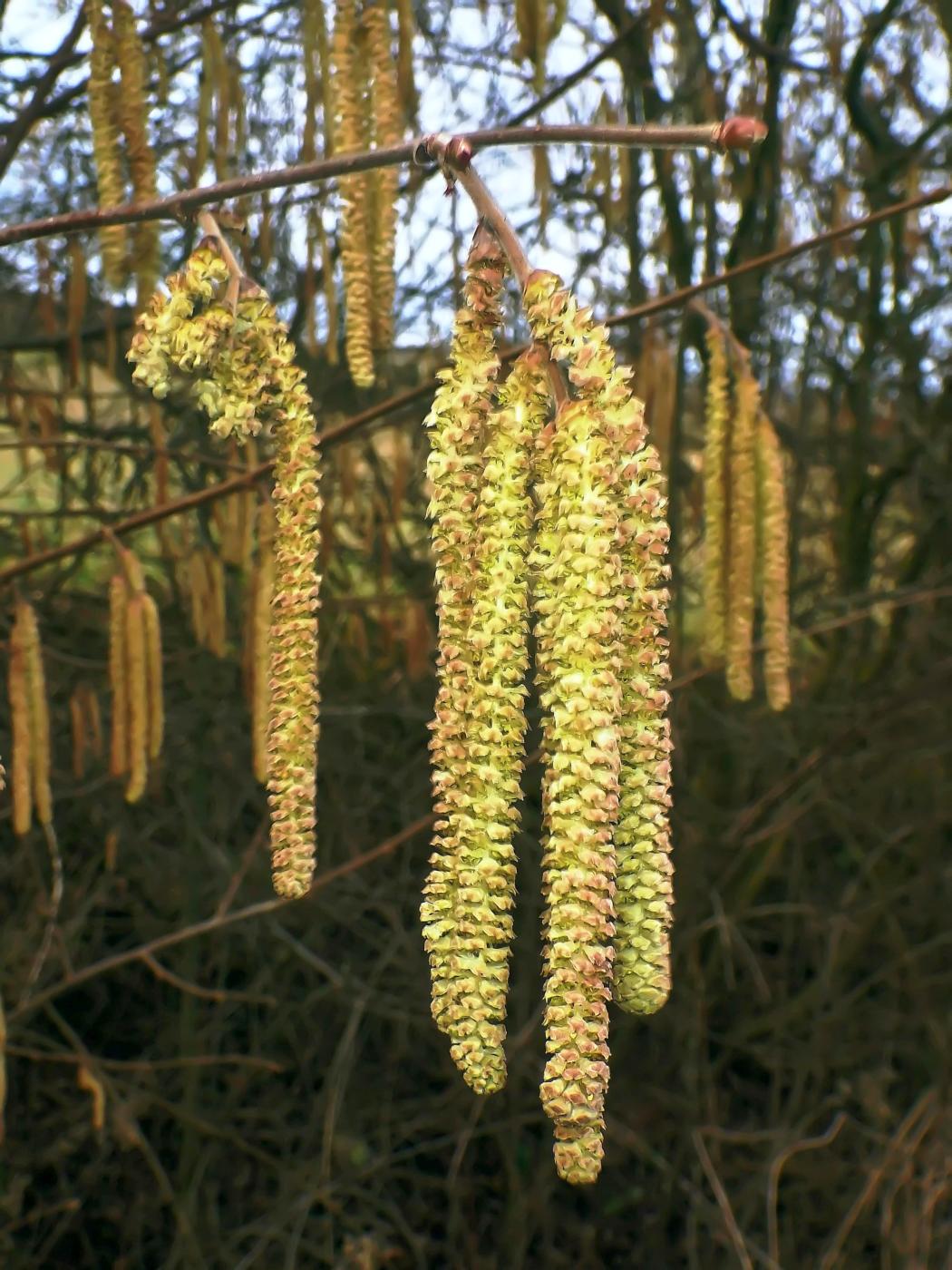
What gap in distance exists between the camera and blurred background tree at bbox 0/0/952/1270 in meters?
2.80

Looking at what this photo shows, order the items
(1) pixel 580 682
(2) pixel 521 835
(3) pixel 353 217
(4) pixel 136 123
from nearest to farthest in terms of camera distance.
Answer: (1) pixel 580 682 → (3) pixel 353 217 → (4) pixel 136 123 → (2) pixel 521 835

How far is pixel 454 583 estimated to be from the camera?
60cm

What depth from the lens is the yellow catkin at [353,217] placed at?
0.94 meters

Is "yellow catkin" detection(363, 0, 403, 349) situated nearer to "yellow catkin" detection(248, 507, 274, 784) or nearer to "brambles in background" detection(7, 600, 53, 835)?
"yellow catkin" detection(248, 507, 274, 784)

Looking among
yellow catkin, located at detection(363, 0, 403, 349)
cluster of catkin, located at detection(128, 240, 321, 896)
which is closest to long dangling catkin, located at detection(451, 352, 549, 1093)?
cluster of catkin, located at detection(128, 240, 321, 896)

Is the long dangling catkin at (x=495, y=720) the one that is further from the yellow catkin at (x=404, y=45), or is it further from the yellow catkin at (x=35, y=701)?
the yellow catkin at (x=404, y=45)

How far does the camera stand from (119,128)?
1.25 m

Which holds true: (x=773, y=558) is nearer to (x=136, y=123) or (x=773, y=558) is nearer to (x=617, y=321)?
(x=617, y=321)

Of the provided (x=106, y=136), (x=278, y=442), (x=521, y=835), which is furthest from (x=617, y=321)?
(x=521, y=835)

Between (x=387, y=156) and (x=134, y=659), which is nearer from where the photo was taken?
(x=387, y=156)

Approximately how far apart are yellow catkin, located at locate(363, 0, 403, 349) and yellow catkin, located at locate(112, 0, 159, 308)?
0.21m

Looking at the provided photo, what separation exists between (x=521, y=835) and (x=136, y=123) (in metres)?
1.97

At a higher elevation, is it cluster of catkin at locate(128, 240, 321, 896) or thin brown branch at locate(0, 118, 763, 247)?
thin brown branch at locate(0, 118, 763, 247)

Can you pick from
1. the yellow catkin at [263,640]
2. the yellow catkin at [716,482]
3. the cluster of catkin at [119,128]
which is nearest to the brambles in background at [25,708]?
the yellow catkin at [263,640]
